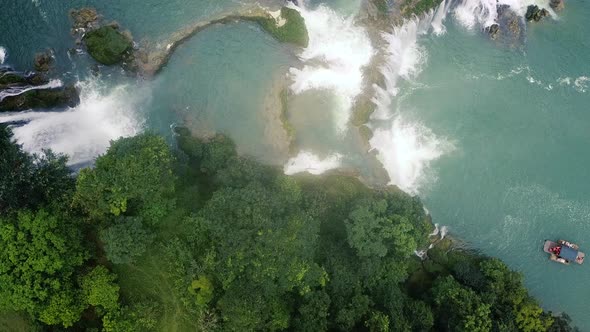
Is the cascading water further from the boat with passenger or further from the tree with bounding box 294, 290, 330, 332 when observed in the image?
the tree with bounding box 294, 290, 330, 332

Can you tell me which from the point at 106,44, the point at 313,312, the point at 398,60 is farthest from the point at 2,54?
the point at 398,60

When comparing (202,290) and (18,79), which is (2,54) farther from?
(202,290)

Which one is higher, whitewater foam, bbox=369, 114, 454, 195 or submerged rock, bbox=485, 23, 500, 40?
submerged rock, bbox=485, 23, 500, 40

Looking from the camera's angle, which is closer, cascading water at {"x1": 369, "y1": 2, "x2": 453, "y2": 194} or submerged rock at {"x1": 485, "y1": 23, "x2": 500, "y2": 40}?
cascading water at {"x1": 369, "y1": 2, "x2": 453, "y2": 194}

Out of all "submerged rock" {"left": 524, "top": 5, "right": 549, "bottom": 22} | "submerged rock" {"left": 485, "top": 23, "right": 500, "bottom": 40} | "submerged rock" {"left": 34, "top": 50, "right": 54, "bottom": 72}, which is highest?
"submerged rock" {"left": 524, "top": 5, "right": 549, "bottom": 22}

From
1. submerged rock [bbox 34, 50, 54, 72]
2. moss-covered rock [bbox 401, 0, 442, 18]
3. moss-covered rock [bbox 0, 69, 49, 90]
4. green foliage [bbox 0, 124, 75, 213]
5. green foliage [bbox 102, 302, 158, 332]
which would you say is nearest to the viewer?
green foliage [bbox 0, 124, 75, 213]

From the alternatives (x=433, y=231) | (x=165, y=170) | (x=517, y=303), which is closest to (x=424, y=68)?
(x=433, y=231)

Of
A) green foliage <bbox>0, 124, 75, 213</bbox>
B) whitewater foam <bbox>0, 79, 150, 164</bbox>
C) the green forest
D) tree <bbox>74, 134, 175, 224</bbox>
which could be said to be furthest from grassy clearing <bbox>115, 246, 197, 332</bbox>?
whitewater foam <bbox>0, 79, 150, 164</bbox>
